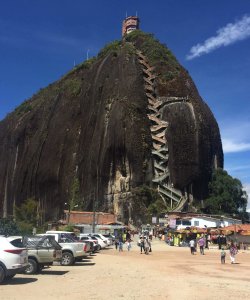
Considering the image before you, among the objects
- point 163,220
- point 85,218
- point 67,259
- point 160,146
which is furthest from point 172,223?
point 67,259

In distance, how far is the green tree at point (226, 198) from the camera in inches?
3086

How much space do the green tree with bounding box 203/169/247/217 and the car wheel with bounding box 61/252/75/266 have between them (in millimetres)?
57753

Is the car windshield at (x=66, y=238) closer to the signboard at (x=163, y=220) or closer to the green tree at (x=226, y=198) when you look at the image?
the signboard at (x=163, y=220)

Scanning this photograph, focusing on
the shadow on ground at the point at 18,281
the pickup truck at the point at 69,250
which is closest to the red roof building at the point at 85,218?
the pickup truck at the point at 69,250

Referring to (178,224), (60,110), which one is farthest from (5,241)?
(60,110)

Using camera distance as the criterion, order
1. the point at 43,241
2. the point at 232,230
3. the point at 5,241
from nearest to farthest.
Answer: the point at 5,241, the point at 43,241, the point at 232,230

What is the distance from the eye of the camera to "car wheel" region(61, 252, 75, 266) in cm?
2269

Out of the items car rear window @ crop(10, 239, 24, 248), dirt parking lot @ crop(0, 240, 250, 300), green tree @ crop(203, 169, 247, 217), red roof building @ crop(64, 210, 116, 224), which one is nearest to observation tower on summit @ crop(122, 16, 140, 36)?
green tree @ crop(203, 169, 247, 217)

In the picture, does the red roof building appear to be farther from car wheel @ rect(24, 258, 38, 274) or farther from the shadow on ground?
the shadow on ground

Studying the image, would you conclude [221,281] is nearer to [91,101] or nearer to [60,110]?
[91,101]

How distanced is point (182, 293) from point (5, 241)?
6.00 metres

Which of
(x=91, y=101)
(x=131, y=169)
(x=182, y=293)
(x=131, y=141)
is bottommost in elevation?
(x=182, y=293)

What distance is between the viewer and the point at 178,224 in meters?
62.6

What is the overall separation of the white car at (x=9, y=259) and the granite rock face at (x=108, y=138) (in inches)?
2248
